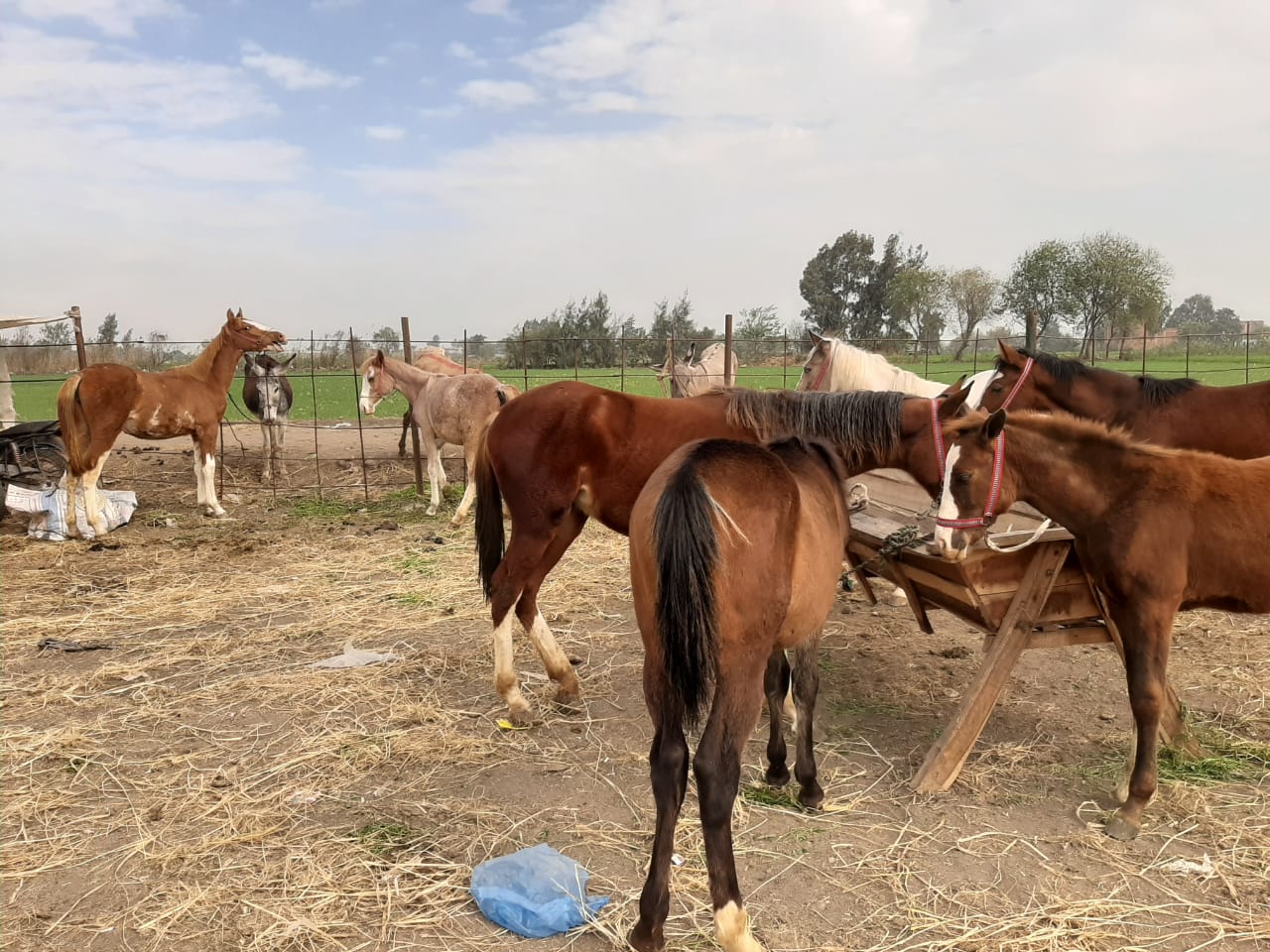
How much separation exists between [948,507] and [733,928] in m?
1.76

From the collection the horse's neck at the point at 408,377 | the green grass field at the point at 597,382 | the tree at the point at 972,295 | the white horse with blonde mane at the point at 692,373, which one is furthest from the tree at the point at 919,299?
the horse's neck at the point at 408,377

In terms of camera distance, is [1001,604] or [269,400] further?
[269,400]

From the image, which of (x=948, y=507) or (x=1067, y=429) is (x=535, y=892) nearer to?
(x=948, y=507)

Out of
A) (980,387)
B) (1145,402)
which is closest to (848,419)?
(980,387)

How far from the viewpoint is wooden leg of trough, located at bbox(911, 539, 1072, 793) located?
11.2 ft

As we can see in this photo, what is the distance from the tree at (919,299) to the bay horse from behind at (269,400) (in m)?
39.8

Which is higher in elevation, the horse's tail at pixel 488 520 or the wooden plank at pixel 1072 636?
the horse's tail at pixel 488 520

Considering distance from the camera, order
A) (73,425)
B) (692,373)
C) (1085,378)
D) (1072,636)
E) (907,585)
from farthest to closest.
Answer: (692,373)
(73,425)
(1085,378)
(907,585)
(1072,636)

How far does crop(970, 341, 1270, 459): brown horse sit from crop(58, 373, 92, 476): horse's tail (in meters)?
8.99

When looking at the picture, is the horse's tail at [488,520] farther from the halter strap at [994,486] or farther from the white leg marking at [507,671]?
the halter strap at [994,486]

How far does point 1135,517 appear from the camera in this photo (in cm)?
310

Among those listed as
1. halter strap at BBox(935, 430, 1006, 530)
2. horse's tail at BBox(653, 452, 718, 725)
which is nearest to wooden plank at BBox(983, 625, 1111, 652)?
halter strap at BBox(935, 430, 1006, 530)

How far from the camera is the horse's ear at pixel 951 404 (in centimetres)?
365

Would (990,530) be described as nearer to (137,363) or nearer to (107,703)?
(107,703)
